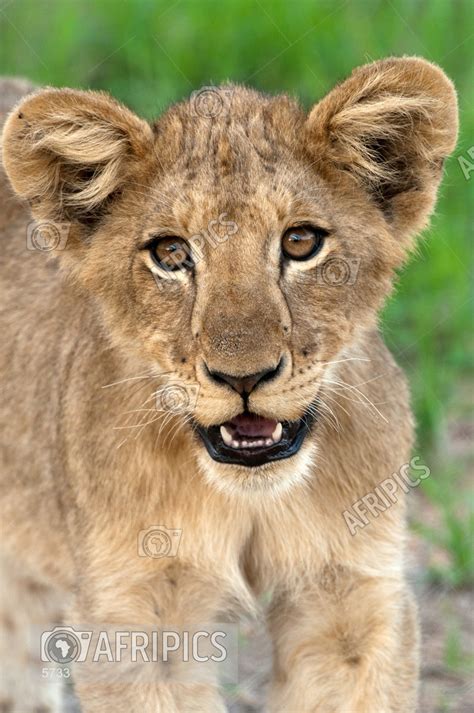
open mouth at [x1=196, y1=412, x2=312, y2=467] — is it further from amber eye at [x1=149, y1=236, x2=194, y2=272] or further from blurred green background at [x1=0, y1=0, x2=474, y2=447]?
blurred green background at [x1=0, y1=0, x2=474, y2=447]

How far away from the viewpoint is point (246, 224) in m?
3.23

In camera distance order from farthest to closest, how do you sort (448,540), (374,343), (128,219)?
(448,540) → (374,343) → (128,219)

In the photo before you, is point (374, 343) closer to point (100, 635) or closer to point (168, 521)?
point (168, 521)

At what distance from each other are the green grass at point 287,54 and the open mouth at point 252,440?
296 centimetres

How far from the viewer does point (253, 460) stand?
3.26 meters

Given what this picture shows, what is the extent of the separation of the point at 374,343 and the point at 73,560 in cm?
95

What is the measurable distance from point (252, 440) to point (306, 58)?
13.1 feet

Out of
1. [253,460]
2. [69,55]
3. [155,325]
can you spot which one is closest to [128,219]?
[155,325]

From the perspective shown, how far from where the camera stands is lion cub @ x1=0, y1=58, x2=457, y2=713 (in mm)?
3242

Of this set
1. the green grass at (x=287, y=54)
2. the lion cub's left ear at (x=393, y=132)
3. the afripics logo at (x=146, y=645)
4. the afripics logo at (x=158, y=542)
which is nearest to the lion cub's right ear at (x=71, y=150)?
the lion cub's left ear at (x=393, y=132)
